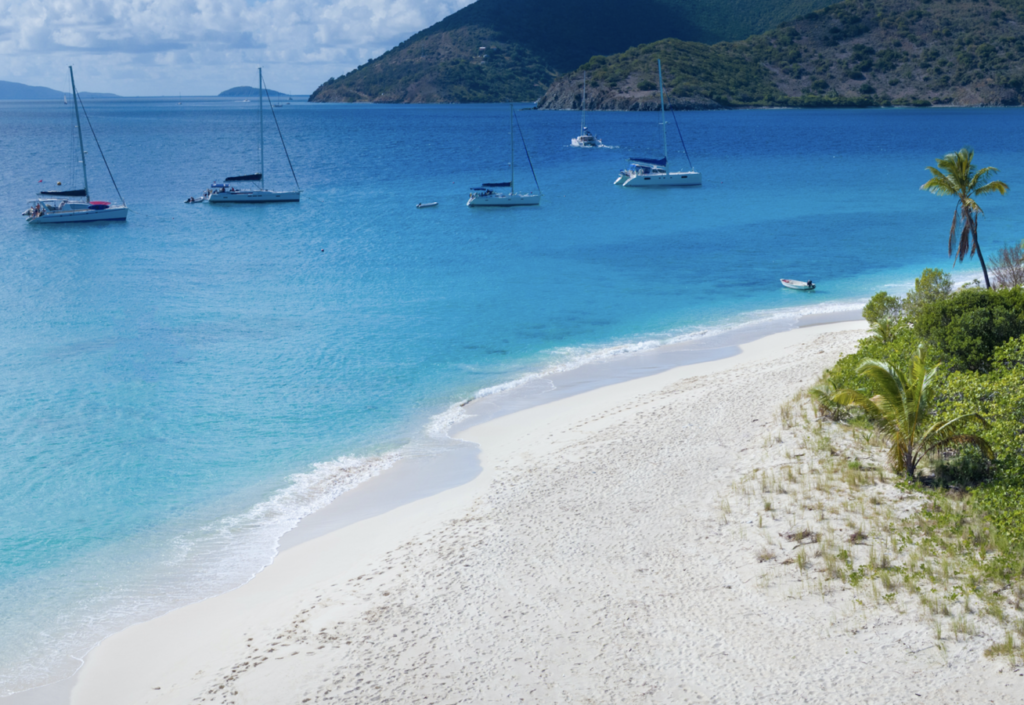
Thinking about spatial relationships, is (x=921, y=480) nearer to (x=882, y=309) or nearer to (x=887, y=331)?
(x=887, y=331)

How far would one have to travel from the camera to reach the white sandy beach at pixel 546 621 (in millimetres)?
10453

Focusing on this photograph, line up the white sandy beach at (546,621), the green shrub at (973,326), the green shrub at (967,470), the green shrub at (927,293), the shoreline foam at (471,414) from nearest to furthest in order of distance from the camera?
the white sandy beach at (546,621), the green shrub at (967,470), the shoreline foam at (471,414), the green shrub at (973,326), the green shrub at (927,293)

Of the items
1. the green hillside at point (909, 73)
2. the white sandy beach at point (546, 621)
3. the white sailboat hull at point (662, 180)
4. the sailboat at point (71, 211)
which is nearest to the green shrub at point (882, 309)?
the white sandy beach at point (546, 621)

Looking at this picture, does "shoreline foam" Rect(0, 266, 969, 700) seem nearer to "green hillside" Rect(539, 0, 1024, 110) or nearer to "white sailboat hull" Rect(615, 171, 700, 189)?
"white sailboat hull" Rect(615, 171, 700, 189)

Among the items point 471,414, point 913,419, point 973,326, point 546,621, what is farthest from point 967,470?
point 471,414

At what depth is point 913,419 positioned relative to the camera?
14.4m

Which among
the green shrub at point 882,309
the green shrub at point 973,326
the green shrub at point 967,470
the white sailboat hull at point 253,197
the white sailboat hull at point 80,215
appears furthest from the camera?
the white sailboat hull at point 253,197

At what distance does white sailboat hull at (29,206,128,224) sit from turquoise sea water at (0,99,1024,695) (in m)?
1.37

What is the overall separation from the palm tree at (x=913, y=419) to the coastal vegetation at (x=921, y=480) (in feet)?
0.08

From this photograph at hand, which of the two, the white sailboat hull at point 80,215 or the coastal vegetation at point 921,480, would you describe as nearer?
the coastal vegetation at point 921,480

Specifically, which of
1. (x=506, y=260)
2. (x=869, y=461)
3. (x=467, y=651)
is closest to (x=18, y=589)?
(x=467, y=651)

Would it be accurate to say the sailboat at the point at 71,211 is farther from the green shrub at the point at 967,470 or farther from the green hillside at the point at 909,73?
the green hillside at the point at 909,73

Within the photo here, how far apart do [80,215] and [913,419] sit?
58070mm

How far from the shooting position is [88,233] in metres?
54.5
